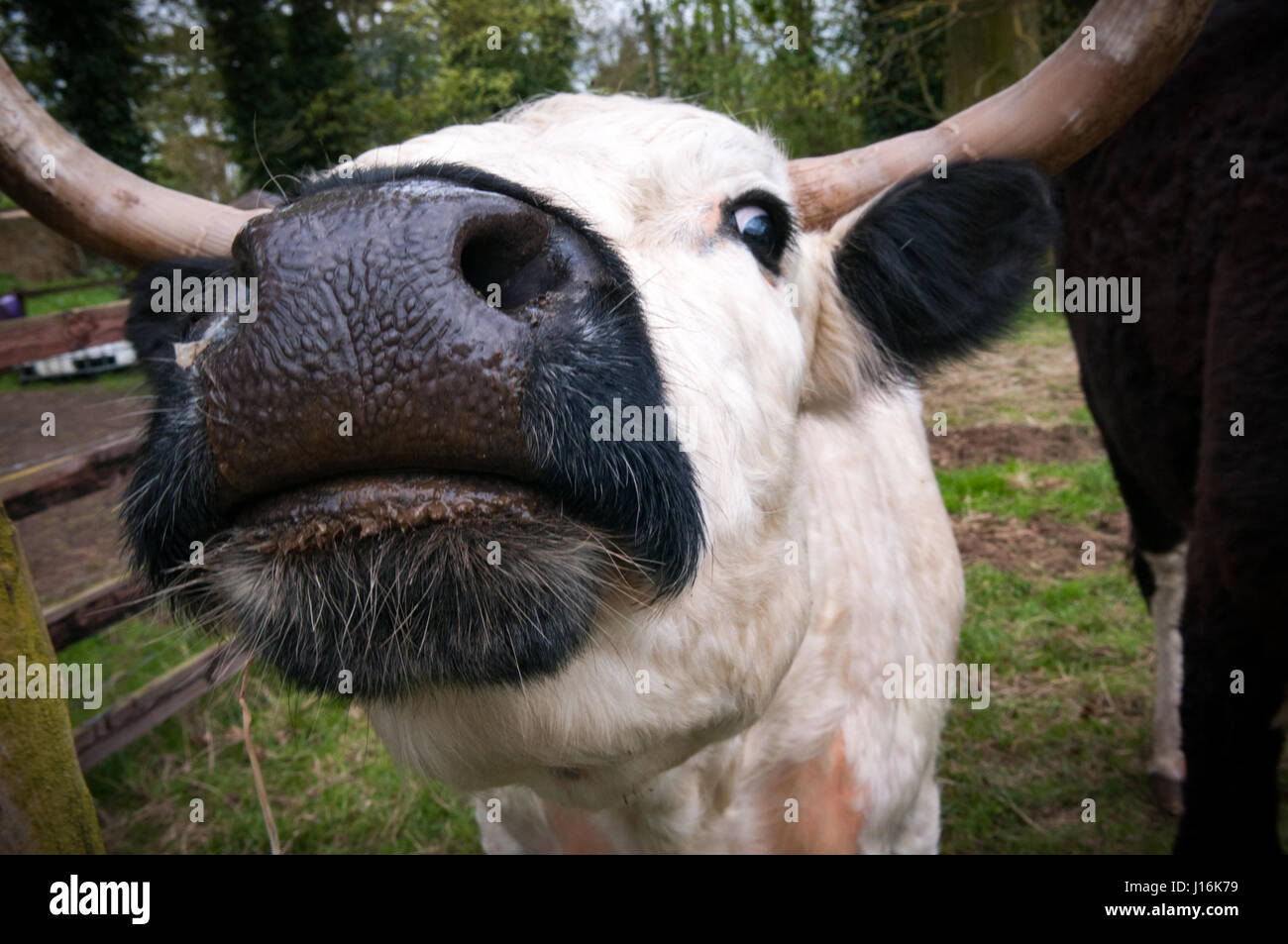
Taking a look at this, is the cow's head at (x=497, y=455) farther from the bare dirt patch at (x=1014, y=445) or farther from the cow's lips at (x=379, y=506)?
the bare dirt patch at (x=1014, y=445)

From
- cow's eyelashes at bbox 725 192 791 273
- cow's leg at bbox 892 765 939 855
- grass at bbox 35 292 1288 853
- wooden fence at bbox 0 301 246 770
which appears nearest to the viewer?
cow's eyelashes at bbox 725 192 791 273

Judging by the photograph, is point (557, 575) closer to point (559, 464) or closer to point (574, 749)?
point (559, 464)

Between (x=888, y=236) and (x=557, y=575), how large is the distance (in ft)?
4.47

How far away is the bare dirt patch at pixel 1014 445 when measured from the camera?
750 cm

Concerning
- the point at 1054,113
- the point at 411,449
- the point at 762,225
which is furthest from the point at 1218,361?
the point at 411,449

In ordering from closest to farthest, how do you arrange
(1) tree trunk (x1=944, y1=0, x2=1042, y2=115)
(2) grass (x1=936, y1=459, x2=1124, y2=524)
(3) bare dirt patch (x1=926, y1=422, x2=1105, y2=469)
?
(2) grass (x1=936, y1=459, x2=1124, y2=524) < (3) bare dirt patch (x1=926, y1=422, x2=1105, y2=469) < (1) tree trunk (x1=944, y1=0, x2=1042, y2=115)

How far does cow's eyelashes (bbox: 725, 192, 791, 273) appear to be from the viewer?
1.97 metres

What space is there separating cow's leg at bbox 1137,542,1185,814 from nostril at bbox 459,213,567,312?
144 inches

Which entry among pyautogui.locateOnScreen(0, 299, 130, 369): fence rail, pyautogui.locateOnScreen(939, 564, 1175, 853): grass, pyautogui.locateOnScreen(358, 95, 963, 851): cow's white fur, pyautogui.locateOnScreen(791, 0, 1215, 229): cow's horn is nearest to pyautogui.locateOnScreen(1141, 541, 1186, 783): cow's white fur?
pyautogui.locateOnScreen(939, 564, 1175, 853): grass

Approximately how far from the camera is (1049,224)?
2.18 meters

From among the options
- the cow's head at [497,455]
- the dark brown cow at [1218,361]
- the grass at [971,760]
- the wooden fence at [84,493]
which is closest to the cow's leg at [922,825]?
→ the dark brown cow at [1218,361]

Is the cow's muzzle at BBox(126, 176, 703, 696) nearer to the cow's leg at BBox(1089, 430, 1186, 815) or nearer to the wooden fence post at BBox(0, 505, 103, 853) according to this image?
the wooden fence post at BBox(0, 505, 103, 853)
